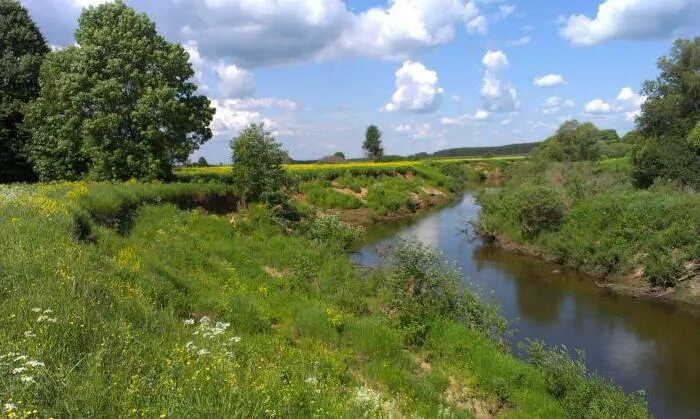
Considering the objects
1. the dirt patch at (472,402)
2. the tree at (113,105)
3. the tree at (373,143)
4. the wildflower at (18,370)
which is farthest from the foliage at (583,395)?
the tree at (373,143)

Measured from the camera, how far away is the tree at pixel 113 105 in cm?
2406

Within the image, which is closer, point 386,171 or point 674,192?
point 674,192

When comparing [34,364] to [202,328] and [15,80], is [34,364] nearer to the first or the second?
[202,328]

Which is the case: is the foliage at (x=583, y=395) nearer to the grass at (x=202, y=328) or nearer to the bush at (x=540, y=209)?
the grass at (x=202, y=328)

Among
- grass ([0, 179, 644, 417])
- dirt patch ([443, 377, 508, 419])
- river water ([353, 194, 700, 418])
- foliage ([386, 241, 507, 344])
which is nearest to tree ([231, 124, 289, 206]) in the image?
grass ([0, 179, 644, 417])

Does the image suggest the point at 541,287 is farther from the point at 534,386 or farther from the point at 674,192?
the point at 534,386

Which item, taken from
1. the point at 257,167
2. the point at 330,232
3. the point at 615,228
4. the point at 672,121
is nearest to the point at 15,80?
the point at 257,167

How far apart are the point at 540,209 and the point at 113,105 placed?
24643 mm

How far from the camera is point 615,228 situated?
27156mm

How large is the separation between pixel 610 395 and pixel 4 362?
1198 cm

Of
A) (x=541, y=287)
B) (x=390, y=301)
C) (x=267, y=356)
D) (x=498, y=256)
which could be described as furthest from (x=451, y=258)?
(x=267, y=356)

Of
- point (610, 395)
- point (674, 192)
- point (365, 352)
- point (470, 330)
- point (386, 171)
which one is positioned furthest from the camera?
point (386, 171)

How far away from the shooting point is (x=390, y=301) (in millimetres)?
16328

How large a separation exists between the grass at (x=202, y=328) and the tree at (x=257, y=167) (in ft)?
4.39
